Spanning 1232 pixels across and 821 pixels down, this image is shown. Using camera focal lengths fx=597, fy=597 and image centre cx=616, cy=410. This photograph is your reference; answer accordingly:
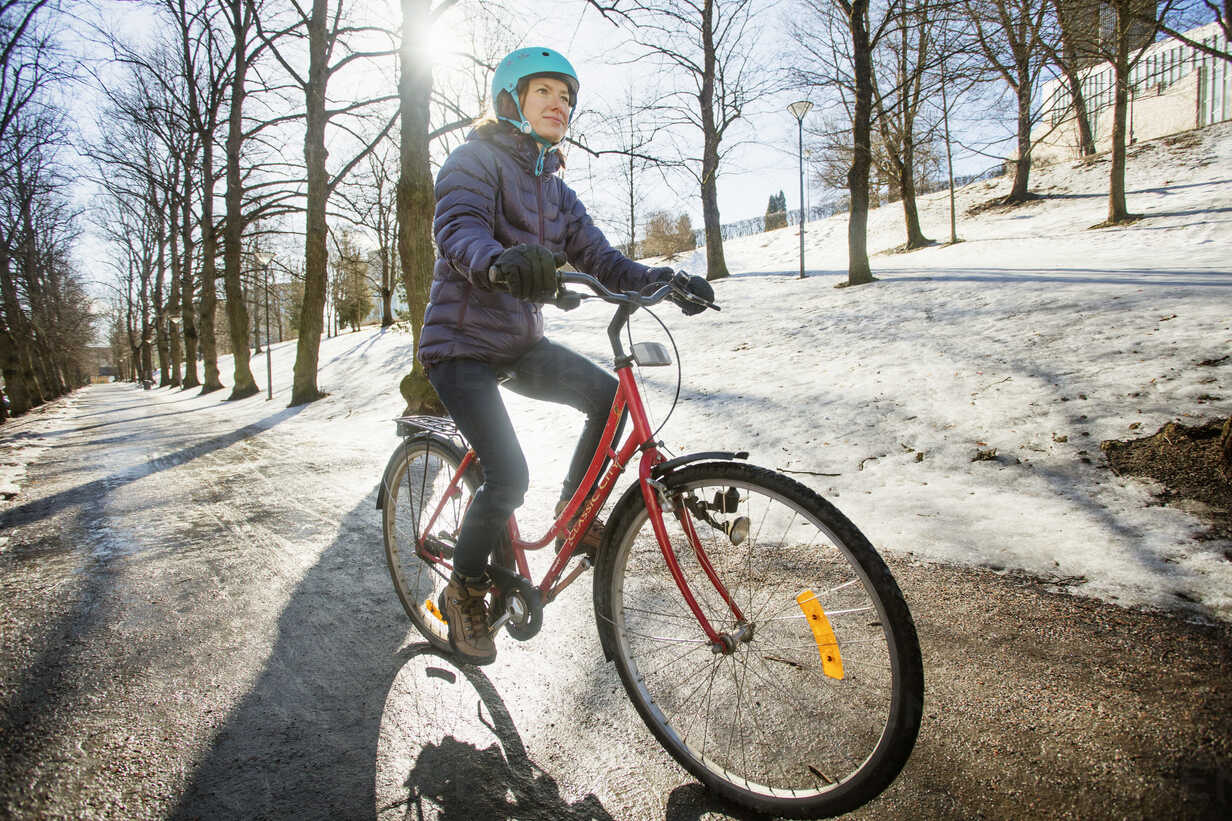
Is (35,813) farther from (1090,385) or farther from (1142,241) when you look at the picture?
(1142,241)

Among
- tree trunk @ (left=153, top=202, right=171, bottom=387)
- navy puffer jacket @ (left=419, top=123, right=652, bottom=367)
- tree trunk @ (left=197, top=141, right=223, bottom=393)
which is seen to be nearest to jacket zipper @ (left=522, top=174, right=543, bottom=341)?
navy puffer jacket @ (left=419, top=123, right=652, bottom=367)

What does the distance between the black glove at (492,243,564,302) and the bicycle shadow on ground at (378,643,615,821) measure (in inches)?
58.3

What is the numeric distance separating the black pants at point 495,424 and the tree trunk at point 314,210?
12203 mm

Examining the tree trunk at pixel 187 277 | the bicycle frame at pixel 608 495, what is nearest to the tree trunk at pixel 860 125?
the bicycle frame at pixel 608 495

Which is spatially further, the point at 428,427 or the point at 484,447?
the point at 428,427

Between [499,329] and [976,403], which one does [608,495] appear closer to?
[499,329]

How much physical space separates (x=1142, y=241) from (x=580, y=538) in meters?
16.3

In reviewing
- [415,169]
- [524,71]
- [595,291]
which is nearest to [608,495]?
[595,291]

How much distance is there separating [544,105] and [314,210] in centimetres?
1250

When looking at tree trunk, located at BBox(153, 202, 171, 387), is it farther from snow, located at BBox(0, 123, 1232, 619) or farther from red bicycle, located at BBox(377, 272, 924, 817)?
red bicycle, located at BBox(377, 272, 924, 817)

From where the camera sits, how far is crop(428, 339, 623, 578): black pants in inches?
88.5

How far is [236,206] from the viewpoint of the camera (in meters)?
16.7

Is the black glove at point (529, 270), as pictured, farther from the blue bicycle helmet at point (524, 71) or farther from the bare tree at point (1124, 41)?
the bare tree at point (1124, 41)

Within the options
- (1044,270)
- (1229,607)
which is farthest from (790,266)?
(1229,607)
